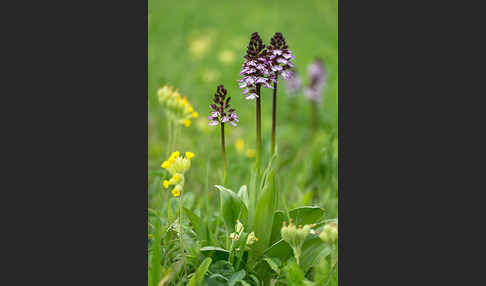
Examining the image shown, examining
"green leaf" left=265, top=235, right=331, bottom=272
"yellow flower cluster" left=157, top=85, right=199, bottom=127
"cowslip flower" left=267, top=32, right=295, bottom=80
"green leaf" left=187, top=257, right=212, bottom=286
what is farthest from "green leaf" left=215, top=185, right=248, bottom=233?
"cowslip flower" left=267, top=32, right=295, bottom=80

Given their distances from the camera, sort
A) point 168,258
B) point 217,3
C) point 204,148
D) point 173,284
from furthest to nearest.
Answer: point 217,3, point 204,148, point 168,258, point 173,284

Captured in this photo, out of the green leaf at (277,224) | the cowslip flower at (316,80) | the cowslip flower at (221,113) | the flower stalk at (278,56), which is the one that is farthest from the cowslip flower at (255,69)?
the cowslip flower at (316,80)

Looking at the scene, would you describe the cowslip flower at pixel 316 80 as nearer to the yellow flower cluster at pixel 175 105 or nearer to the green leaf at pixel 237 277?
the yellow flower cluster at pixel 175 105

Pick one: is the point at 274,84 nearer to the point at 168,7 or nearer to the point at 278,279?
the point at 278,279

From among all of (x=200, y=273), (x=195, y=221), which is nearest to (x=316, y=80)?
(x=195, y=221)

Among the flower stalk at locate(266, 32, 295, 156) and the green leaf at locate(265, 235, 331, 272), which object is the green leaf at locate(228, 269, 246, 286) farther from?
the flower stalk at locate(266, 32, 295, 156)

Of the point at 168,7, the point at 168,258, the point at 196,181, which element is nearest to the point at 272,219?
the point at 168,258

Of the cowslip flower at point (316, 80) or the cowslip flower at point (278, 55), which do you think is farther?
the cowslip flower at point (316, 80)
